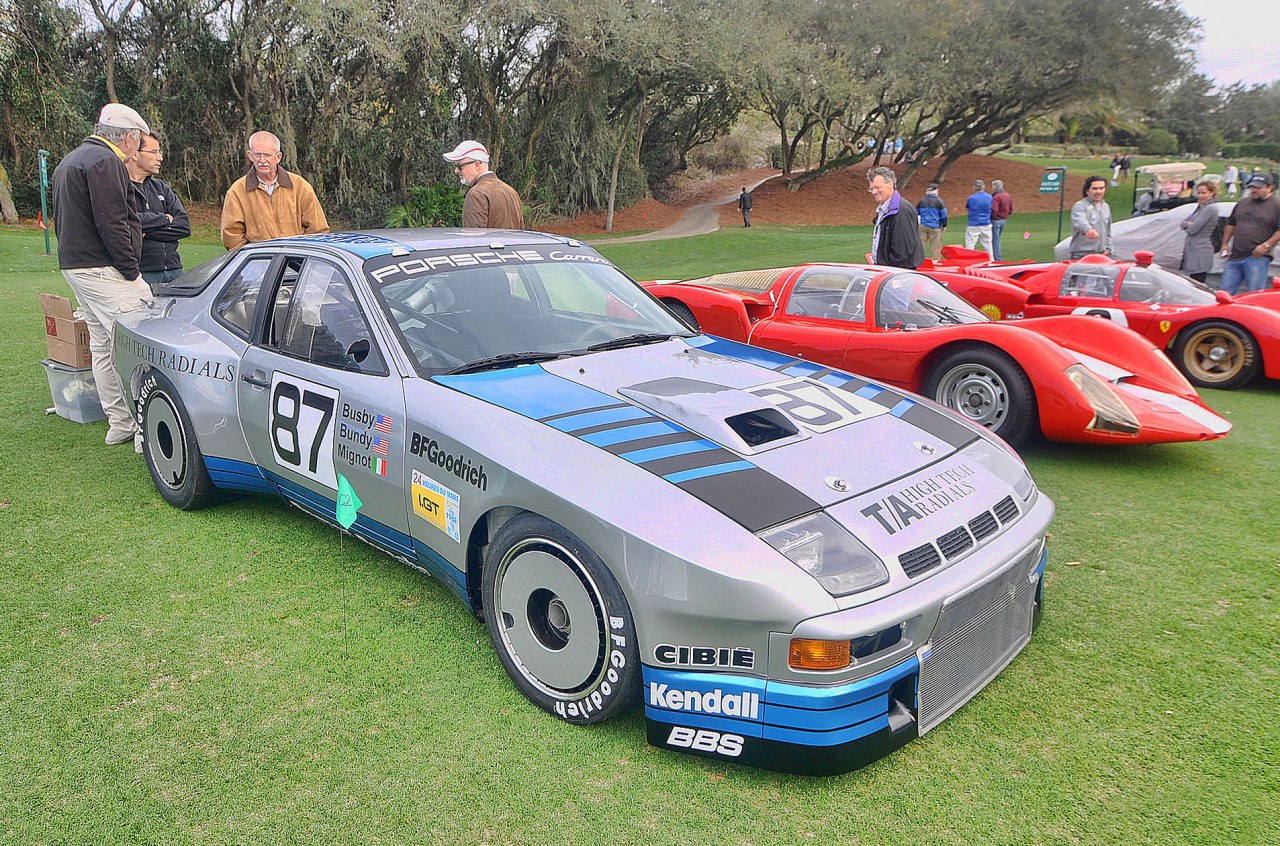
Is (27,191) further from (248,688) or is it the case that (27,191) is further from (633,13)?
(248,688)

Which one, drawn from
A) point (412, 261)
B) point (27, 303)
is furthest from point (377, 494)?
point (27, 303)

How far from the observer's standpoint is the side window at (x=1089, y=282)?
26.1 feet

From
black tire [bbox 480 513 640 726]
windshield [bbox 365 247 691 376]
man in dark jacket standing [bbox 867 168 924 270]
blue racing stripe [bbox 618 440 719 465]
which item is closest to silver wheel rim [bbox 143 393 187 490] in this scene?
windshield [bbox 365 247 691 376]

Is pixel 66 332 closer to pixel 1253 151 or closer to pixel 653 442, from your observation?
pixel 653 442

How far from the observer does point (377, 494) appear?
10.9 feet

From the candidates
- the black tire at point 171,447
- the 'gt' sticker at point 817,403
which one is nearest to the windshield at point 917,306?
the 'gt' sticker at point 817,403

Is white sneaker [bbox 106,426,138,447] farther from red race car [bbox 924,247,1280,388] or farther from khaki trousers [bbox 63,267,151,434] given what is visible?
red race car [bbox 924,247,1280,388]

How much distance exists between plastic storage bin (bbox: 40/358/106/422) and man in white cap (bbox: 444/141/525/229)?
2709mm

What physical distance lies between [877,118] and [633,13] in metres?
16.7

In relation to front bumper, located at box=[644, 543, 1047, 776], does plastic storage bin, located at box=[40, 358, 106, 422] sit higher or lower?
higher

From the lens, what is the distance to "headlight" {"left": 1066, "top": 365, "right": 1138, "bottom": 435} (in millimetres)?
5133

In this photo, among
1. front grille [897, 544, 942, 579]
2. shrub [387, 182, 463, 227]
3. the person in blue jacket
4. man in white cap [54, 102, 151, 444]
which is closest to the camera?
front grille [897, 544, 942, 579]

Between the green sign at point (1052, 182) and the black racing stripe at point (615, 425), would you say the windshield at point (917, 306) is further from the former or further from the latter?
the green sign at point (1052, 182)

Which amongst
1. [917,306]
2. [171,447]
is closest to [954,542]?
[917,306]
